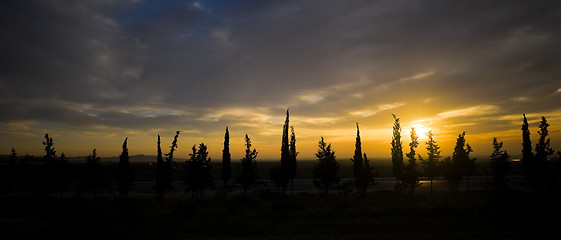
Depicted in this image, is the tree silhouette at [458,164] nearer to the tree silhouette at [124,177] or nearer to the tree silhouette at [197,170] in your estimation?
the tree silhouette at [197,170]

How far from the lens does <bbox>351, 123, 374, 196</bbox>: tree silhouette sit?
43.3 meters

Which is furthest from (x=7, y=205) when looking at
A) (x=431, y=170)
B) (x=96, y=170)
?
(x=431, y=170)

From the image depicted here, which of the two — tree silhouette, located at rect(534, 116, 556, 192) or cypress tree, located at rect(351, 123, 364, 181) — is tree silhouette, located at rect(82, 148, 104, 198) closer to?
A: cypress tree, located at rect(351, 123, 364, 181)

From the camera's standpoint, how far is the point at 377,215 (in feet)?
77.4

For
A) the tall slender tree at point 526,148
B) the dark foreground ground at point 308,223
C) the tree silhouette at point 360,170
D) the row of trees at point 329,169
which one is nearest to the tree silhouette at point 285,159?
the row of trees at point 329,169

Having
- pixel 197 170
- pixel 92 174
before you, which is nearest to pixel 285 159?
pixel 197 170

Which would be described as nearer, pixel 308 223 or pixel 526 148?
pixel 308 223

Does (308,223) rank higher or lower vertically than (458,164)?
lower

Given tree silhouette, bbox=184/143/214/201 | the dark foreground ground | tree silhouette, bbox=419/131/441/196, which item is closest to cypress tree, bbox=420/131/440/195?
tree silhouette, bbox=419/131/441/196

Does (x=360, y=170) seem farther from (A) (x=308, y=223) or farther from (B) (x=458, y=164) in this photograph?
(A) (x=308, y=223)

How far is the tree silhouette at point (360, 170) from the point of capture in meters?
43.3

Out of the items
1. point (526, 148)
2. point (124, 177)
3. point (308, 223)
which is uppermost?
point (526, 148)

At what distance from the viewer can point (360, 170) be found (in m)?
47.9

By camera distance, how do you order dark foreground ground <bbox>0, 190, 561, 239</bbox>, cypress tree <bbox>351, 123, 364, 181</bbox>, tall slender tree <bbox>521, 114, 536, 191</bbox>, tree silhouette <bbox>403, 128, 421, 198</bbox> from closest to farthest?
dark foreground ground <bbox>0, 190, 561, 239</bbox>
tree silhouette <bbox>403, 128, 421, 198</bbox>
tall slender tree <bbox>521, 114, 536, 191</bbox>
cypress tree <bbox>351, 123, 364, 181</bbox>
